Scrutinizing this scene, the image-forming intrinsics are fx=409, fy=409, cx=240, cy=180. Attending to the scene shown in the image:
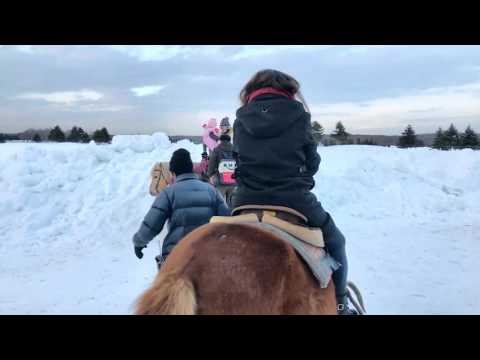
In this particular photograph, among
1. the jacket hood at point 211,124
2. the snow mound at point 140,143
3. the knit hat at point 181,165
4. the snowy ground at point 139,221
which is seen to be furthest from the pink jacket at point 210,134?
the snow mound at point 140,143

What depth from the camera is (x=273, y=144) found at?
95.8 inches

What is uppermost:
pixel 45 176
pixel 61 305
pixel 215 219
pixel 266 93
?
pixel 266 93

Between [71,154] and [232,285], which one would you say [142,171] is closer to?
[71,154]

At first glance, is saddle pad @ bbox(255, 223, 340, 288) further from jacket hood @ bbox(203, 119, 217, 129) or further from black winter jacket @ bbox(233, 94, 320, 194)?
jacket hood @ bbox(203, 119, 217, 129)

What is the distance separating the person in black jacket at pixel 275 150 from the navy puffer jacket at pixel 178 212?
1.69m

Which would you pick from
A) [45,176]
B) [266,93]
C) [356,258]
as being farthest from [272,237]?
[45,176]

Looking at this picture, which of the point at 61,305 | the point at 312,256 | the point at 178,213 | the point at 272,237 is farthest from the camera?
the point at 61,305

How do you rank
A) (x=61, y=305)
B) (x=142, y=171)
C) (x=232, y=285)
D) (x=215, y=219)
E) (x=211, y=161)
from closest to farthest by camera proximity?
(x=232, y=285)
(x=215, y=219)
(x=61, y=305)
(x=211, y=161)
(x=142, y=171)

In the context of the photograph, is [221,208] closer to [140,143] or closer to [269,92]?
[269,92]

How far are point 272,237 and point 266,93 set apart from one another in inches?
37.9

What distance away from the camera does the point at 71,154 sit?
1471 cm

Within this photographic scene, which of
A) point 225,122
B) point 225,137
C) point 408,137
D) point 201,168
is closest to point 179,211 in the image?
point 225,137

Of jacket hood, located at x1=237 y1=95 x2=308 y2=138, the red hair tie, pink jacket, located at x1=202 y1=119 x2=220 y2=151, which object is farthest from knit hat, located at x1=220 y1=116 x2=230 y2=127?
jacket hood, located at x1=237 y1=95 x2=308 y2=138

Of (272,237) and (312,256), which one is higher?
(272,237)
